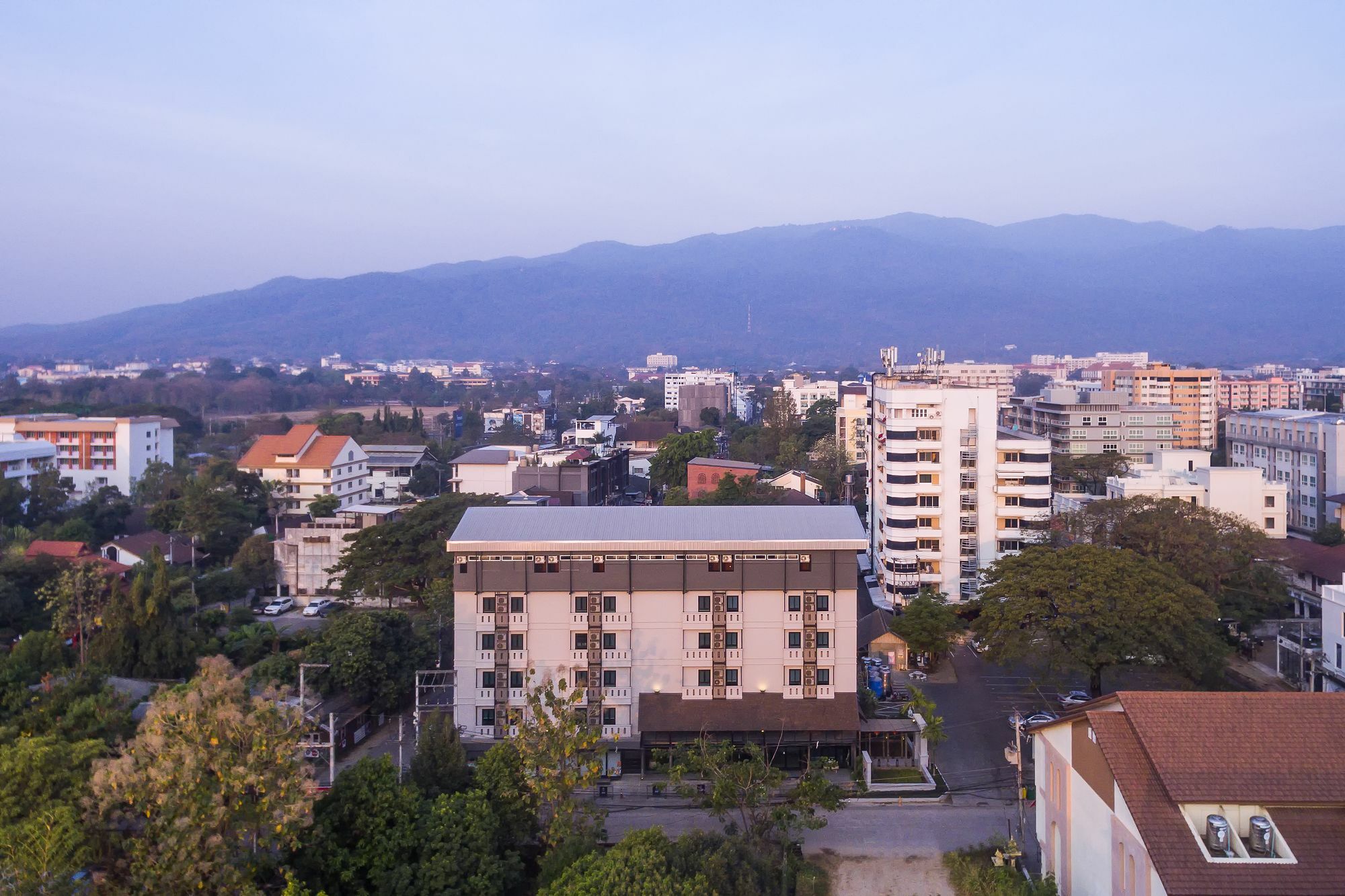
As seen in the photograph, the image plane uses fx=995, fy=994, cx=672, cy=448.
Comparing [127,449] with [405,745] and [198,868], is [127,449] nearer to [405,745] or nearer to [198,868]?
[405,745]

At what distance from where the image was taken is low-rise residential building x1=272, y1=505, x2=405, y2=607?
24500 millimetres

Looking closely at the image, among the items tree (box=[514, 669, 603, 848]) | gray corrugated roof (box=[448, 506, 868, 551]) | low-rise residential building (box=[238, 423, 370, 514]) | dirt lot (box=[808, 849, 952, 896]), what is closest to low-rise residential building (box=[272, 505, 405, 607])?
low-rise residential building (box=[238, 423, 370, 514])

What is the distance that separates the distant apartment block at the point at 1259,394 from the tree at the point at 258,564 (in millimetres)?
57913

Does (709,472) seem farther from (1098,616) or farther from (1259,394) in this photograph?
(1259,394)

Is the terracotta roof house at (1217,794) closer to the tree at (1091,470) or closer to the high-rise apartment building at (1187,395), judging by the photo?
the tree at (1091,470)

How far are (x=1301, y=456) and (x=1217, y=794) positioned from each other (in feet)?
93.3

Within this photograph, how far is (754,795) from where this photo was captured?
11.2 metres

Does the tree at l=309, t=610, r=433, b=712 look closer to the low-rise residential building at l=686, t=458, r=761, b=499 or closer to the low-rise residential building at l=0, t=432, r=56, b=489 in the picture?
the low-rise residential building at l=686, t=458, r=761, b=499

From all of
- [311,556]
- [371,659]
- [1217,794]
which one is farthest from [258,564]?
[1217,794]

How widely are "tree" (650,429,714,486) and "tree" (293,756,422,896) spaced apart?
25.7 m

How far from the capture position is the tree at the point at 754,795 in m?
11.1

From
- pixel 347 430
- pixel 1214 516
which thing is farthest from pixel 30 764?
pixel 347 430

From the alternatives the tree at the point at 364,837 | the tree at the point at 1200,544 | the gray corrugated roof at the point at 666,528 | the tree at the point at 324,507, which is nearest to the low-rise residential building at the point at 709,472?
the tree at the point at 324,507

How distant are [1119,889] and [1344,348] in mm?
199098
